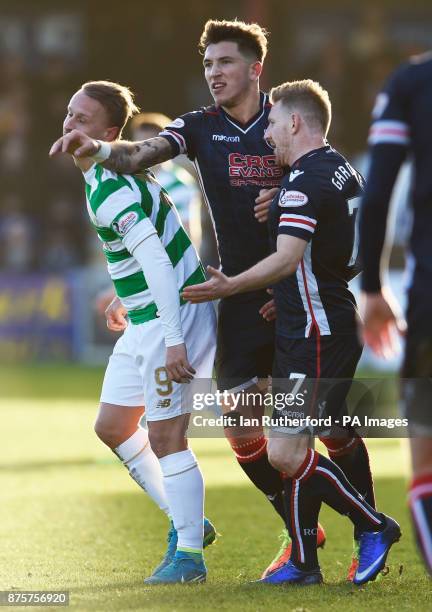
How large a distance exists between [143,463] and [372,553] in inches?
43.5

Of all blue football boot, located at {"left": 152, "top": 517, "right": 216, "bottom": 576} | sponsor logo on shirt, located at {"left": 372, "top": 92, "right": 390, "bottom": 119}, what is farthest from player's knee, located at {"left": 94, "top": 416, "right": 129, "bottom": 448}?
sponsor logo on shirt, located at {"left": 372, "top": 92, "right": 390, "bottom": 119}

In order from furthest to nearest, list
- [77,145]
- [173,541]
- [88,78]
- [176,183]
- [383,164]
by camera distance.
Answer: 1. [88,78]
2. [176,183]
3. [173,541]
4. [77,145]
5. [383,164]

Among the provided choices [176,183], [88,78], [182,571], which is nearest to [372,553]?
[182,571]

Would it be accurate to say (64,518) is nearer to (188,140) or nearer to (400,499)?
(400,499)

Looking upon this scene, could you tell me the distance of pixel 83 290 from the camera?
18.0 metres

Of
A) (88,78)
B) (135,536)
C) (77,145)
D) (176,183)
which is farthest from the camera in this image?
(88,78)

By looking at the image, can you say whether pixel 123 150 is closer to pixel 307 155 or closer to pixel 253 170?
pixel 253 170

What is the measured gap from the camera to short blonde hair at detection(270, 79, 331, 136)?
5.04 metres

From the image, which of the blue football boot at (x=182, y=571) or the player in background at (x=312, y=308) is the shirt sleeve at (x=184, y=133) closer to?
the player in background at (x=312, y=308)

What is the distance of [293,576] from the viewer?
5191 mm

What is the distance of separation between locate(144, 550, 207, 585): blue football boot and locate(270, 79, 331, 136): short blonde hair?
5.95 ft

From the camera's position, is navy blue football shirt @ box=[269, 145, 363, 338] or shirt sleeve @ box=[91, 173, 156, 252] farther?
shirt sleeve @ box=[91, 173, 156, 252]

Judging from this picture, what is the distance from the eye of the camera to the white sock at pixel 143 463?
5.68 metres

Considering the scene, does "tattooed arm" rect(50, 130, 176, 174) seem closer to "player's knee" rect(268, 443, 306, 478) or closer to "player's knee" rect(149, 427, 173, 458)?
"player's knee" rect(149, 427, 173, 458)
